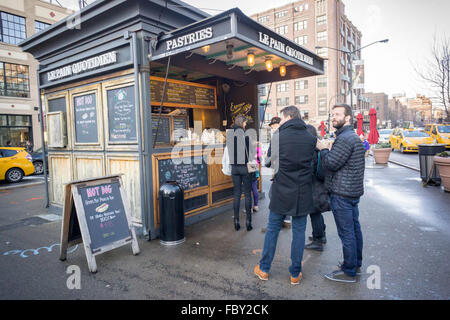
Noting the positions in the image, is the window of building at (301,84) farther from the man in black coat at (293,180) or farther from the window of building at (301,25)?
the man in black coat at (293,180)

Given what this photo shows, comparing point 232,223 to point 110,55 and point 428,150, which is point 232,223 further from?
point 428,150

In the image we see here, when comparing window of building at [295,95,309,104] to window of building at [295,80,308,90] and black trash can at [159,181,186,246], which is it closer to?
window of building at [295,80,308,90]

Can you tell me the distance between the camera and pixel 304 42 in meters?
49.8

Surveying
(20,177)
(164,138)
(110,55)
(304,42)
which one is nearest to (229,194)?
(164,138)

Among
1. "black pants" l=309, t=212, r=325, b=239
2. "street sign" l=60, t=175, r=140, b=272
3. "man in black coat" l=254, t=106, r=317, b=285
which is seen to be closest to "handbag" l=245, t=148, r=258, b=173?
"black pants" l=309, t=212, r=325, b=239

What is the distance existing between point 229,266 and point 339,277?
1445mm

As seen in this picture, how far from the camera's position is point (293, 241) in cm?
350

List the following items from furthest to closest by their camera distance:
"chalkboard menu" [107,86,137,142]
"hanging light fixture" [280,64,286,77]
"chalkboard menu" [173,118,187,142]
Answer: "chalkboard menu" [173,118,187,142] < "hanging light fixture" [280,64,286,77] < "chalkboard menu" [107,86,137,142]

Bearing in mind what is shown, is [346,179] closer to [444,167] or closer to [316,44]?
[444,167]

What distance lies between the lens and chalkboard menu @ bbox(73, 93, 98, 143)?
6.09 metres

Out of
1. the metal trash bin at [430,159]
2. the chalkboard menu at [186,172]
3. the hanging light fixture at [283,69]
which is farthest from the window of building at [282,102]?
the chalkboard menu at [186,172]

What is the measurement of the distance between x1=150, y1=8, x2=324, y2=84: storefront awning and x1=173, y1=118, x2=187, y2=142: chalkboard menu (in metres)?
1.69
